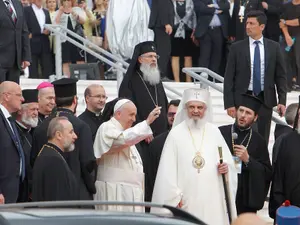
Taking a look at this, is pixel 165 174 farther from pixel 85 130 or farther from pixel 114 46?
pixel 114 46

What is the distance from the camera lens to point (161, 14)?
19625 millimetres

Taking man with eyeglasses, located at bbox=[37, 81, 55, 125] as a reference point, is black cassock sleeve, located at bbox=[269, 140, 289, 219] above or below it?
below

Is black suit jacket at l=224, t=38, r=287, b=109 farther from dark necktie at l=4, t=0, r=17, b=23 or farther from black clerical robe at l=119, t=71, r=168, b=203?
dark necktie at l=4, t=0, r=17, b=23

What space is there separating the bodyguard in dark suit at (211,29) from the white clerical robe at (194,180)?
8.62 metres

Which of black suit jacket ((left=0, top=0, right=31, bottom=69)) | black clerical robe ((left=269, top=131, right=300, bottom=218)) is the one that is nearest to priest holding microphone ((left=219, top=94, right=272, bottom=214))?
black clerical robe ((left=269, top=131, right=300, bottom=218))

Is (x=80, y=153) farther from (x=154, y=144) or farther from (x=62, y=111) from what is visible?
(x=154, y=144)

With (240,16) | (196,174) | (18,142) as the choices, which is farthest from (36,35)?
(196,174)

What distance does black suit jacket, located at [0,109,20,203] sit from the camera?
11.3 m

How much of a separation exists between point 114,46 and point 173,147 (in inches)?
341

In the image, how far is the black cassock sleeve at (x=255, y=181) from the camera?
40.5ft

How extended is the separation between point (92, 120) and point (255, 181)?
1710 millimetres

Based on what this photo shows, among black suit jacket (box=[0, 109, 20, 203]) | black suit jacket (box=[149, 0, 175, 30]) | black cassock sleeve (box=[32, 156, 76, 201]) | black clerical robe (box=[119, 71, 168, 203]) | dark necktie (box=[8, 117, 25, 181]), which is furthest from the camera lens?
black suit jacket (box=[149, 0, 175, 30])

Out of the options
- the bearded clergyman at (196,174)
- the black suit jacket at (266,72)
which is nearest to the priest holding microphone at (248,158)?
the bearded clergyman at (196,174)

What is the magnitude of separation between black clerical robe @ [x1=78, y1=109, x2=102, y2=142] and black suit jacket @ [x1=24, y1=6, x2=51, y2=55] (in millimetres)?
7551
